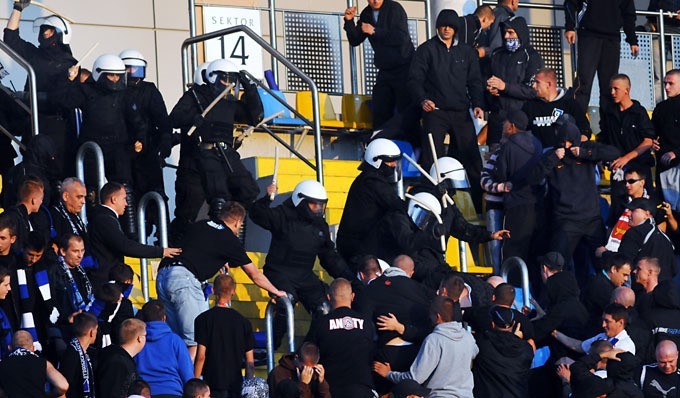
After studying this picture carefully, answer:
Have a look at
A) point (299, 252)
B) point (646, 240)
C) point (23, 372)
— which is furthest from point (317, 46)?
point (23, 372)

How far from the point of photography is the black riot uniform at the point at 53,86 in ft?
54.6

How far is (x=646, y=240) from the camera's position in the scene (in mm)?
16562

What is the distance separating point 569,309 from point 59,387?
4.26 meters

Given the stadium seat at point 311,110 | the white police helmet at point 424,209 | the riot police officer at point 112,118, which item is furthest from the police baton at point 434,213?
the stadium seat at point 311,110

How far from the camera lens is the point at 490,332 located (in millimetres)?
14188

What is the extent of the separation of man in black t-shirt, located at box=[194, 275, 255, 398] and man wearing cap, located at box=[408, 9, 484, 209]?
15.6 ft

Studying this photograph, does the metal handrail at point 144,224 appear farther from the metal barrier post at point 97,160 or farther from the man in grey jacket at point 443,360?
the man in grey jacket at point 443,360

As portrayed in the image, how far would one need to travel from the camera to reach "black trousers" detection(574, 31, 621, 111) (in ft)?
63.1

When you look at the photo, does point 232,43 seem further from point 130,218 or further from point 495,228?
point 130,218

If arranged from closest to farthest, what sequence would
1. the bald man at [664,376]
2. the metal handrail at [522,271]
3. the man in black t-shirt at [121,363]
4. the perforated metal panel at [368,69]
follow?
1. the man in black t-shirt at [121,363]
2. the bald man at [664,376]
3. the metal handrail at [522,271]
4. the perforated metal panel at [368,69]

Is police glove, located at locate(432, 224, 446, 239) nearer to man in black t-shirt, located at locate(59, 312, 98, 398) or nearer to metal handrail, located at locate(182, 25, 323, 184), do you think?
metal handrail, located at locate(182, 25, 323, 184)

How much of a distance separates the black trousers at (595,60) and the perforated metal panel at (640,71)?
1793 mm

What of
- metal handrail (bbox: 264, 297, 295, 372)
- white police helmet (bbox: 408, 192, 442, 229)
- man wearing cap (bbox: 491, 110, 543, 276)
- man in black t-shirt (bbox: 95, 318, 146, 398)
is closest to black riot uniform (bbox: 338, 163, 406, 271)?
white police helmet (bbox: 408, 192, 442, 229)

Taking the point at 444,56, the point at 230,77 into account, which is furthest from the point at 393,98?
the point at 230,77
